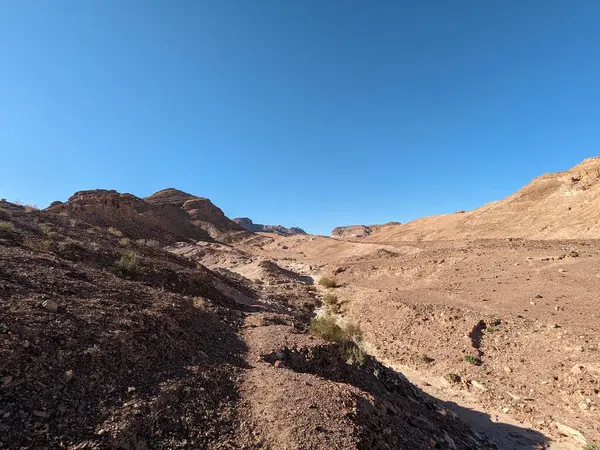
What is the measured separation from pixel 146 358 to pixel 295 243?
4934 cm

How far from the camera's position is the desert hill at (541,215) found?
36.1 metres

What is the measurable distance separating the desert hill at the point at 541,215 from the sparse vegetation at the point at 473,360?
28.3m

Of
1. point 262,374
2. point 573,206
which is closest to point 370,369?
point 262,374

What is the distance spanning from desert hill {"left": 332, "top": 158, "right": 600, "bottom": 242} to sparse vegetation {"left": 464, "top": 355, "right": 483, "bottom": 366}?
92.7 ft

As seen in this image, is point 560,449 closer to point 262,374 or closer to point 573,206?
point 262,374

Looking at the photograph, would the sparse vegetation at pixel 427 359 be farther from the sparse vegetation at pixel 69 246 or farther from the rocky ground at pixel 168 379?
the sparse vegetation at pixel 69 246

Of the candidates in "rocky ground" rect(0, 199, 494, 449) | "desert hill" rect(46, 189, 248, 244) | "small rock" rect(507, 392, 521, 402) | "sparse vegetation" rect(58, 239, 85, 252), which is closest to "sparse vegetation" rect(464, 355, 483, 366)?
"small rock" rect(507, 392, 521, 402)

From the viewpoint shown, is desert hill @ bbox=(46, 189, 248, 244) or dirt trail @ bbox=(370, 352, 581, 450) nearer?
dirt trail @ bbox=(370, 352, 581, 450)

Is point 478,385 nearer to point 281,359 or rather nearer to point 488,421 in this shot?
point 488,421

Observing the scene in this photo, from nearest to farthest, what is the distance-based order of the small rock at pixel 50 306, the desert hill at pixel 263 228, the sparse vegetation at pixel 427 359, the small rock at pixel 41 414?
the small rock at pixel 41 414 → the small rock at pixel 50 306 → the sparse vegetation at pixel 427 359 → the desert hill at pixel 263 228

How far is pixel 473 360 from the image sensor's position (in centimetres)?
1060

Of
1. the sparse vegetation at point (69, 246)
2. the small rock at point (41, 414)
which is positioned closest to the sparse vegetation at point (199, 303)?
the small rock at point (41, 414)

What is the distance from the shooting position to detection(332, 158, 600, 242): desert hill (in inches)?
1421

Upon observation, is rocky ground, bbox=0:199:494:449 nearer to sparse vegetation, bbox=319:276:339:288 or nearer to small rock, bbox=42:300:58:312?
small rock, bbox=42:300:58:312
